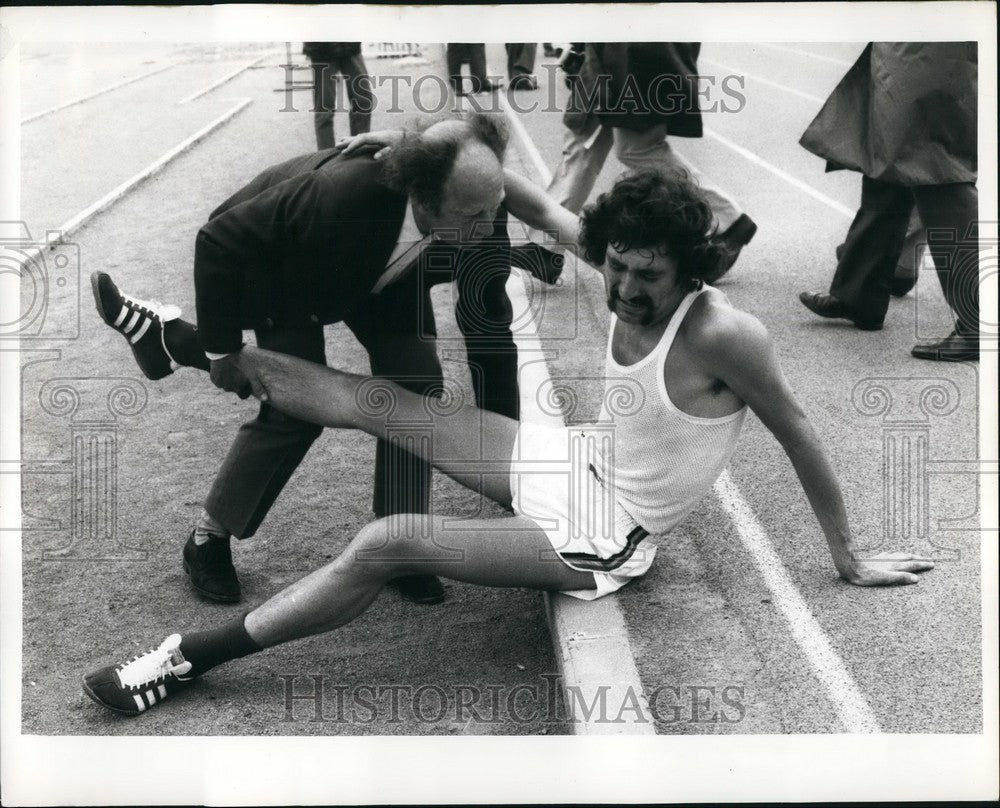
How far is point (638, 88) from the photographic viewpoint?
5039mm

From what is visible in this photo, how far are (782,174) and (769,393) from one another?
466 centimetres

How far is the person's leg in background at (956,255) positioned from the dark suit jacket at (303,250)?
53.7 inches

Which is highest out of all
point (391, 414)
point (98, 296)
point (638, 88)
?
point (638, 88)

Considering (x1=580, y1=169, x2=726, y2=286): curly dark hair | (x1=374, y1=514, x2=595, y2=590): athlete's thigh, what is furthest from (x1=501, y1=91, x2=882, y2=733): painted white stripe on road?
(x1=580, y1=169, x2=726, y2=286): curly dark hair

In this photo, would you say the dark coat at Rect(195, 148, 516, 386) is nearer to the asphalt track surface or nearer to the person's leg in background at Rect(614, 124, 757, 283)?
the asphalt track surface

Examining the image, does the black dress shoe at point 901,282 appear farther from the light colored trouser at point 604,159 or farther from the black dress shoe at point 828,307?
the light colored trouser at point 604,159

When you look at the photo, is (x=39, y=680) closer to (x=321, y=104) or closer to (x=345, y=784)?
(x=345, y=784)

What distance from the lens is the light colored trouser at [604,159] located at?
18.9ft

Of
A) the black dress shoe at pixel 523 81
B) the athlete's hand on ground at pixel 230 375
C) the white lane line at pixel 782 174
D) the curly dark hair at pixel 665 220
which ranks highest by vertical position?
the black dress shoe at pixel 523 81

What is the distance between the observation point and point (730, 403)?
3148 mm

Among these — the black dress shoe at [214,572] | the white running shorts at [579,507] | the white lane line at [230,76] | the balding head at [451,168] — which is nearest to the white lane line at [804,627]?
the white running shorts at [579,507]

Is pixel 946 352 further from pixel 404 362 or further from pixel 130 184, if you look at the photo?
pixel 130 184

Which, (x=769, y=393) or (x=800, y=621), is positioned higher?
(x=769, y=393)

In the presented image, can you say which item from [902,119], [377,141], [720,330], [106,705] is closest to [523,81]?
[377,141]
